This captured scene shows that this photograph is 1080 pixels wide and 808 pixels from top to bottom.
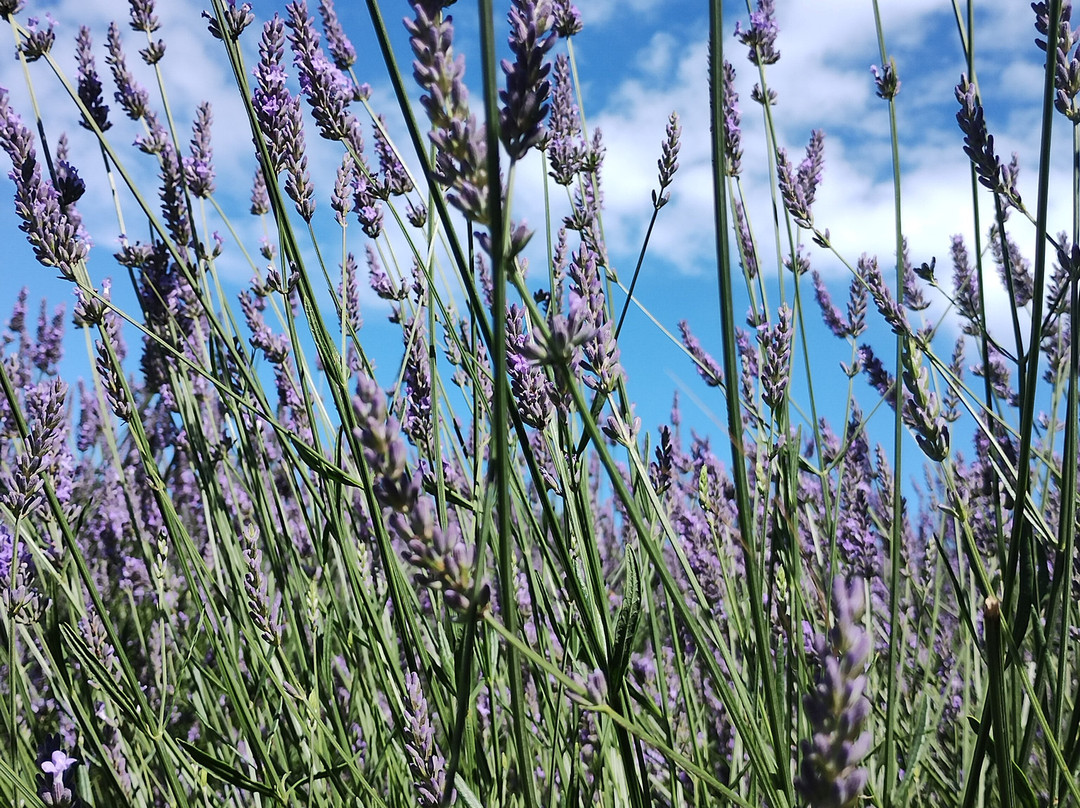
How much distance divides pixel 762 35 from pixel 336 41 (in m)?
0.90

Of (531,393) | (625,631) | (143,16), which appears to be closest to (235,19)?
(143,16)

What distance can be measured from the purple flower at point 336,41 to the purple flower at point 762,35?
32.5 inches

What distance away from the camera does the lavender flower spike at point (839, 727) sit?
386 mm

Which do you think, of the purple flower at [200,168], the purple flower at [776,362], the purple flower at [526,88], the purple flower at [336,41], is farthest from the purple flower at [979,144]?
the purple flower at [200,168]

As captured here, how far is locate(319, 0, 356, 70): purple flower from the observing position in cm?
157

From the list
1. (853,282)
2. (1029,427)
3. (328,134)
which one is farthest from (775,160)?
(1029,427)

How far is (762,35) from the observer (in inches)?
68.5

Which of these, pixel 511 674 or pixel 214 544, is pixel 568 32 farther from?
pixel 511 674

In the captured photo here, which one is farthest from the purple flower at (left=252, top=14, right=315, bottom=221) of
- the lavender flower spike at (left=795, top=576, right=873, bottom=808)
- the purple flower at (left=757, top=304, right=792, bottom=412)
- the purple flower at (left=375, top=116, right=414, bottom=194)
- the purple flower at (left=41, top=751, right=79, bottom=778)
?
the lavender flower spike at (left=795, top=576, right=873, bottom=808)

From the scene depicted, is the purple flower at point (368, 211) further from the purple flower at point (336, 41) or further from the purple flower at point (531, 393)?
the purple flower at point (531, 393)

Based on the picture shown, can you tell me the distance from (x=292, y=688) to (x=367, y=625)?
0.58 feet

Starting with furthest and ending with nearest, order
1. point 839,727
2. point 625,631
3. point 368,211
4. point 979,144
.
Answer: point 368,211 < point 979,144 < point 625,631 < point 839,727

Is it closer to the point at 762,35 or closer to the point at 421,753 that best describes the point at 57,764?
the point at 421,753

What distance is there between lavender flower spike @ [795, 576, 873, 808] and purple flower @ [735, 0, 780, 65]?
1.57 meters
